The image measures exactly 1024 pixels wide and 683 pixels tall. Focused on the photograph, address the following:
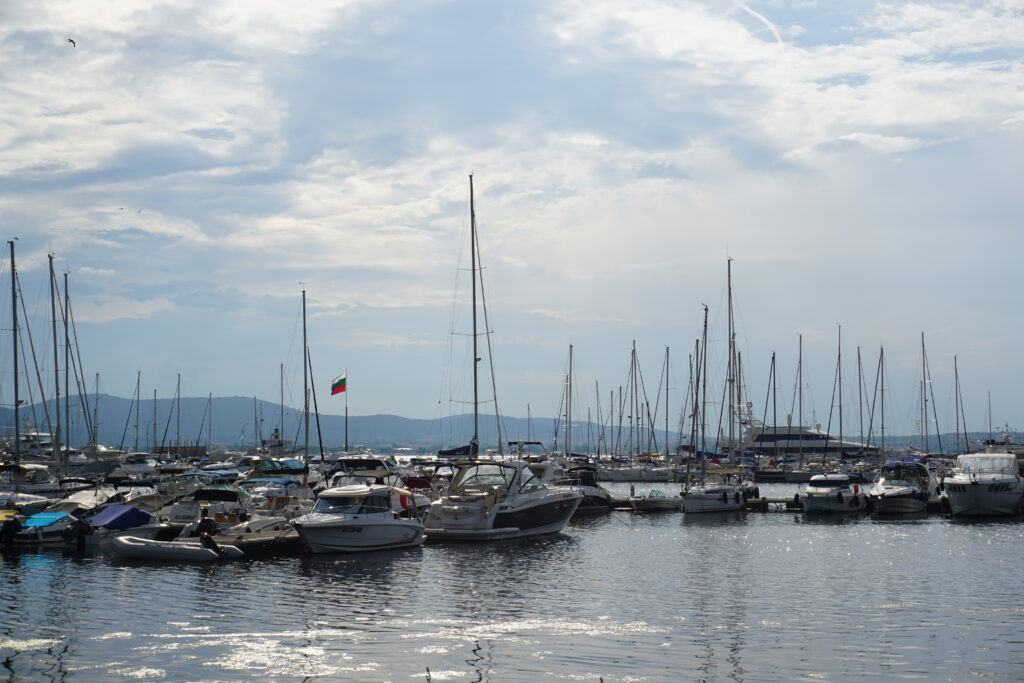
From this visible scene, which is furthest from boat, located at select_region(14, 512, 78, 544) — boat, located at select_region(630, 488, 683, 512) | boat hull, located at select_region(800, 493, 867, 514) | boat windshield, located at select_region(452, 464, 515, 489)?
boat hull, located at select_region(800, 493, 867, 514)

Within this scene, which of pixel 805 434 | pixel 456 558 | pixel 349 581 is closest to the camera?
pixel 349 581

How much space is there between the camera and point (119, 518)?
4262 cm

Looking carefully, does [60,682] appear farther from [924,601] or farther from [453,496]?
[453,496]

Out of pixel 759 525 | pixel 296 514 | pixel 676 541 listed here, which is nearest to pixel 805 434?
pixel 759 525

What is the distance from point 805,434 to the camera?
490 ft

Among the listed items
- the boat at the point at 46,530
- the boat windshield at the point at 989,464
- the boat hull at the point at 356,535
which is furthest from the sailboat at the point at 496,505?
the boat windshield at the point at 989,464

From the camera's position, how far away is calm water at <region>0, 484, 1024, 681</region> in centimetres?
2170

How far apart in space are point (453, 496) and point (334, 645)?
2383cm

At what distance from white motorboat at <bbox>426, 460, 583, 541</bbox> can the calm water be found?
43.8 inches

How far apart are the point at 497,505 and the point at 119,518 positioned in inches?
653

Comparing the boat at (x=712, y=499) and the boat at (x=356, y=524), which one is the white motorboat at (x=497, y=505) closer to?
the boat at (x=356, y=524)

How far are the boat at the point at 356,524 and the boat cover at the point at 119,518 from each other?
289 inches

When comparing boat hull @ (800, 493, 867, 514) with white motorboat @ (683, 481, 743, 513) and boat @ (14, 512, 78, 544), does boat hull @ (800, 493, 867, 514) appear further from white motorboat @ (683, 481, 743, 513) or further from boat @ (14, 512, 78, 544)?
boat @ (14, 512, 78, 544)

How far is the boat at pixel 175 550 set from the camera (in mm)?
38188
